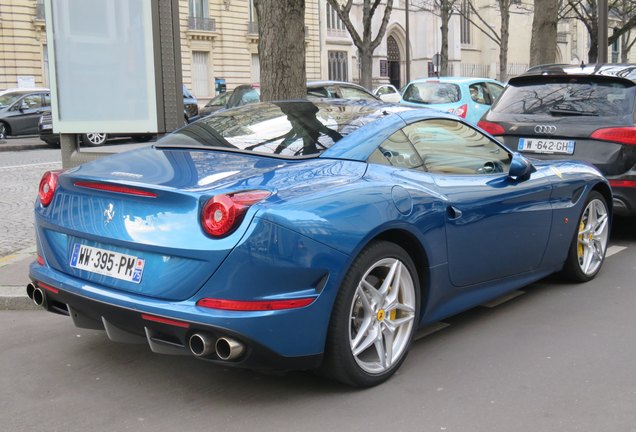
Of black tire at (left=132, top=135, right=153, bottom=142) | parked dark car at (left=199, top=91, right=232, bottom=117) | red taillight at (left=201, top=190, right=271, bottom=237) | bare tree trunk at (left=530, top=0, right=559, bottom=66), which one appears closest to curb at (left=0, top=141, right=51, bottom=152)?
black tire at (left=132, top=135, right=153, bottom=142)

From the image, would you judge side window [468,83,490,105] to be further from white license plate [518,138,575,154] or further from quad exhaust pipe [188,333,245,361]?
quad exhaust pipe [188,333,245,361]

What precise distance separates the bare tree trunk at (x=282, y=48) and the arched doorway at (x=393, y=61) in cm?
5377

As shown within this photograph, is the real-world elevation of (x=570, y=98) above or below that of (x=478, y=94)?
below

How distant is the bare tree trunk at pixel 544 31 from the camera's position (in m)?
14.9

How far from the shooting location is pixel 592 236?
5855mm

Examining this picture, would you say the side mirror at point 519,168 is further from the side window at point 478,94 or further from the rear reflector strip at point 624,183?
the side window at point 478,94

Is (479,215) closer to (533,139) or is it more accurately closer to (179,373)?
(179,373)

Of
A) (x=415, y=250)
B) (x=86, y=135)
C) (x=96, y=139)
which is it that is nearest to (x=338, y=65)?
(x=96, y=139)

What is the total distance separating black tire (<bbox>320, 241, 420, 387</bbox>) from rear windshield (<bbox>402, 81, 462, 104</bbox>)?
11.0m

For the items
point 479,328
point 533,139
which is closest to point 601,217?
point 533,139

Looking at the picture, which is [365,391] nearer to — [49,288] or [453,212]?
[453,212]

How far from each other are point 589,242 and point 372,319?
279 centimetres

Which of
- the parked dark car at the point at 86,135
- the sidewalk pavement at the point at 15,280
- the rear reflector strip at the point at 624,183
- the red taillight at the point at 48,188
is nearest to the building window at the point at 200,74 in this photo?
the parked dark car at the point at 86,135

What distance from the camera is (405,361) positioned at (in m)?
4.17
